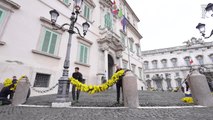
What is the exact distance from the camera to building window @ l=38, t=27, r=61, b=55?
25.0 ft

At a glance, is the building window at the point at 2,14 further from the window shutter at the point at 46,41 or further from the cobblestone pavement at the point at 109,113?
the cobblestone pavement at the point at 109,113

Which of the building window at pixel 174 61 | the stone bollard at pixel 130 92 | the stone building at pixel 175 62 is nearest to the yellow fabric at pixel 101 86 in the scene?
the stone bollard at pixel 130 92

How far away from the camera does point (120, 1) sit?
19.3 m

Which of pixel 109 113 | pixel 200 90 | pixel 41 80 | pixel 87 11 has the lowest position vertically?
pixel 109 113

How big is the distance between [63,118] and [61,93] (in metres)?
1.60

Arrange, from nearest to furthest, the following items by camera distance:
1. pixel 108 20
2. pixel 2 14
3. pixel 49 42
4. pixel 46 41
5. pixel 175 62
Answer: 1. pixel 2 14
2. pixel 46 41
3. pixel 49 42
4. pixel 108 20
5. pixel 175 62

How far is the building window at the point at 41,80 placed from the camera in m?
7.18

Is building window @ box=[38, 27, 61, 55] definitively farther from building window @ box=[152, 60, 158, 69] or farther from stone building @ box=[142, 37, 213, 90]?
building window @ box=[152, 60, 158, 69]

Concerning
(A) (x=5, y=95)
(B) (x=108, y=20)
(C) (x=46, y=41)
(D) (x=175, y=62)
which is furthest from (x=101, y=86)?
(D) (x=175, y=62)

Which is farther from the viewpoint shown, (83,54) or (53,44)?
(83,54)

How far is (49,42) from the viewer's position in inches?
313

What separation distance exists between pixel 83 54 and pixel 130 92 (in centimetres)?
753

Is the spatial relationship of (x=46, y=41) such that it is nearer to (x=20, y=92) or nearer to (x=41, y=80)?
(x=41, y=80)

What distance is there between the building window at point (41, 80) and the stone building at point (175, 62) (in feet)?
96.9
